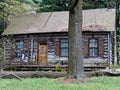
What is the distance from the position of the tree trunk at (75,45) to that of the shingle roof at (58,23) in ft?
41.9

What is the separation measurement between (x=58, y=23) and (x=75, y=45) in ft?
49.9

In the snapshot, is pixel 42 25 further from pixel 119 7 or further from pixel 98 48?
pixel 119 7

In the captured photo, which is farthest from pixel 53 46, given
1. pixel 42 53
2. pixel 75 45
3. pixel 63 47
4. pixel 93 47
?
pixel 75 45

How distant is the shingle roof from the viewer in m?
27.7

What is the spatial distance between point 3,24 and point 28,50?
7.48 meters

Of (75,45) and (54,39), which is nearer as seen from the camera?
(75,45)

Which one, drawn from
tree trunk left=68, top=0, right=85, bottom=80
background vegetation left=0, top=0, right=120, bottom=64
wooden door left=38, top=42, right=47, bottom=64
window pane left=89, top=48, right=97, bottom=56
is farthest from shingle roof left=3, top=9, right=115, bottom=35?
tree trunk left=68, top=0, right=85, bottom=80

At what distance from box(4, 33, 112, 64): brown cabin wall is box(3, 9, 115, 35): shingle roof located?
0.55 meters

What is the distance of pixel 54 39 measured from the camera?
1133 inches

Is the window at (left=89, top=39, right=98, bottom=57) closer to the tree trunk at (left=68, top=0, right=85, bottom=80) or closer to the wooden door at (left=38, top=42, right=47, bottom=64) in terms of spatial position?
the wooden door at (left=38, top=42, right=47, bottom=64)

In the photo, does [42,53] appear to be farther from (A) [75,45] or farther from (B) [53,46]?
(A) [75,45]

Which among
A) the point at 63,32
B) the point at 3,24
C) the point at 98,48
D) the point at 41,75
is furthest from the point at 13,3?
the point at 41,75

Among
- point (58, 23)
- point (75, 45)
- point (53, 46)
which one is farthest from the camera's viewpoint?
point (58, 23)

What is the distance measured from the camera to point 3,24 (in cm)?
3591
